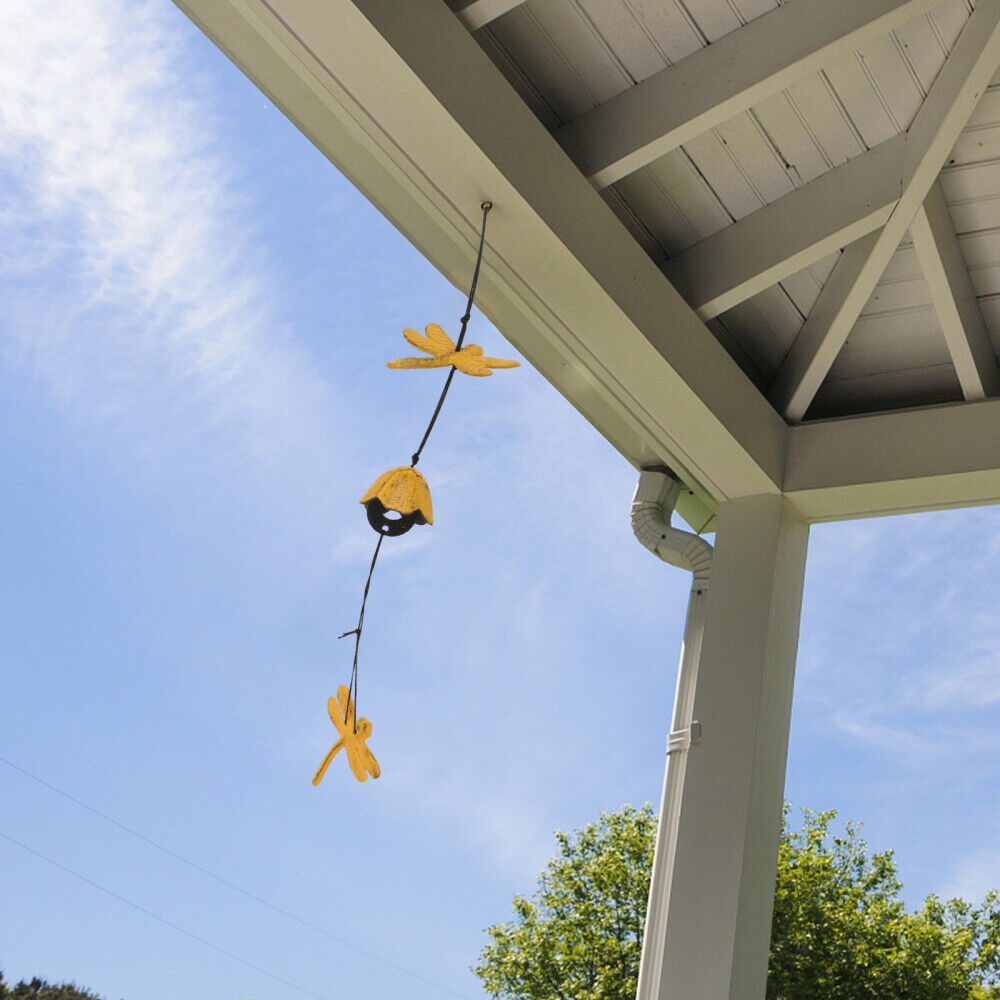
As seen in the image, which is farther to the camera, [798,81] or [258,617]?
[258,617]

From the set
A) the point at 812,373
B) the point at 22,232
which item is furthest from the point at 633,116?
the point at 22,232

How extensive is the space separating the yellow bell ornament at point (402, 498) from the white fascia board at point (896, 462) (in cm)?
118

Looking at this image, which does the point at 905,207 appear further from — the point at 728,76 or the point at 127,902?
the point at 127,902

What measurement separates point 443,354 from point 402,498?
0.72ft

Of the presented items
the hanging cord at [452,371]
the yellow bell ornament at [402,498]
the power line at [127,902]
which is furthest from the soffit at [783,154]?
the power line at [127,902]

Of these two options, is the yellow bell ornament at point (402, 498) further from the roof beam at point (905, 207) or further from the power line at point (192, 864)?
the power line at point (192, 864)

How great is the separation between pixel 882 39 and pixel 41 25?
41351 mm

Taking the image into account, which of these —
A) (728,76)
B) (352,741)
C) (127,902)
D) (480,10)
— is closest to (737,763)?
(352,741)

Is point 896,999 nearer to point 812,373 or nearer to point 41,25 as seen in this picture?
point 812,373

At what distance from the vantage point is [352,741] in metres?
1.63

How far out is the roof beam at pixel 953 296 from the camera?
2.27 metres

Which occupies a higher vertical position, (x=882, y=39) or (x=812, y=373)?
(x=882, y=39)

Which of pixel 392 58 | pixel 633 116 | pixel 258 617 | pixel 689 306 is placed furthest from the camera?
pixel 258 617

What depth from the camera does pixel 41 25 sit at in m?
37.6
